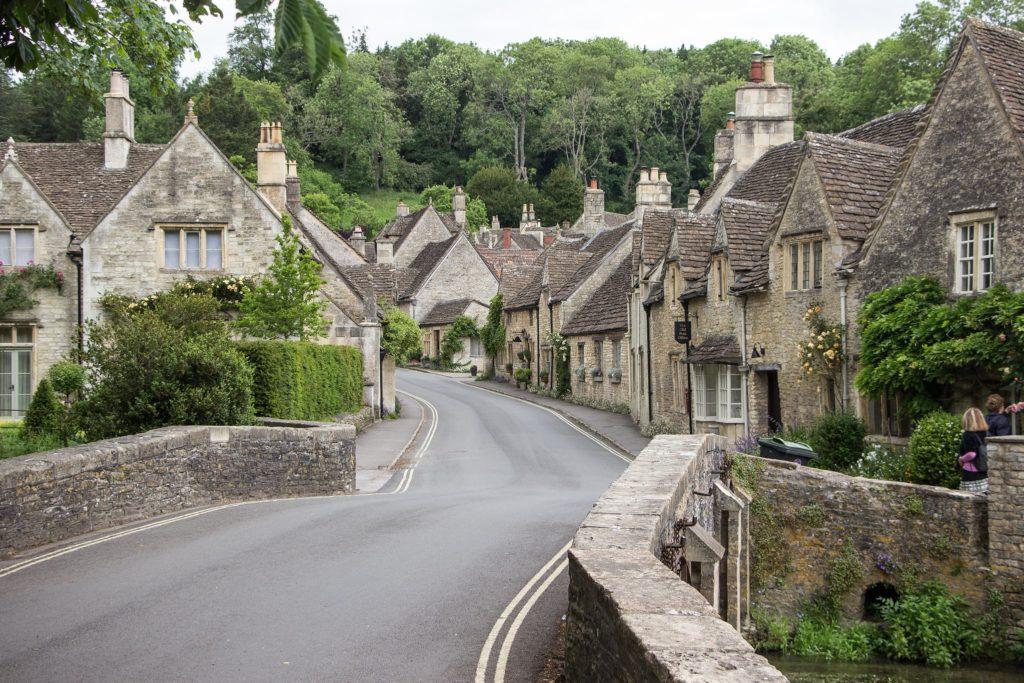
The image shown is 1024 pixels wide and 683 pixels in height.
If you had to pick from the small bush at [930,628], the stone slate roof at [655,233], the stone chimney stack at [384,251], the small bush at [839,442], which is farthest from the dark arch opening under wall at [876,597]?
the stone chimney stack at [384,251]

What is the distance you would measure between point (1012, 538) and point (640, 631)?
40.7ft

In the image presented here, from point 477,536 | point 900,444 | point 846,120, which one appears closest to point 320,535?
point 477,536

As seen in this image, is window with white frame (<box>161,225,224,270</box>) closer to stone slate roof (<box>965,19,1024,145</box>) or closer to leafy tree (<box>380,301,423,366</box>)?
leafy tree (<box>380,301,423,366</box>)

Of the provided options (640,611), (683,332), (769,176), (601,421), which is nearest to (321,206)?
(601,421)

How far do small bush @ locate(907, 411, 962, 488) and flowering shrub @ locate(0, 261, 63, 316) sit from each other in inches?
1017

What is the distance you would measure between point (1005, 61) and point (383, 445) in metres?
19.3

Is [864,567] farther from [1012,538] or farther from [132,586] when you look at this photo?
[132,586]

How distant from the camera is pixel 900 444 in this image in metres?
20.7

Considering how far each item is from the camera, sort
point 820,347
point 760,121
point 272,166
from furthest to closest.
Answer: point 272,166, point 760,121, point 820,347

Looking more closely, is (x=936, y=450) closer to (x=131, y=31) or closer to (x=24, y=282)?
(x=131, y=31)

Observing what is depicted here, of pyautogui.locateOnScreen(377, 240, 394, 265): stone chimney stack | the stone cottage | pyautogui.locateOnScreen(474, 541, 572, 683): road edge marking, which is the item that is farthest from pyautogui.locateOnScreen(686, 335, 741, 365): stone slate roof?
pyautogui.locateOnScreen(377, 240, 394, 265): stone chimney stack

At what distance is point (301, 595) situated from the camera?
10.9 metres

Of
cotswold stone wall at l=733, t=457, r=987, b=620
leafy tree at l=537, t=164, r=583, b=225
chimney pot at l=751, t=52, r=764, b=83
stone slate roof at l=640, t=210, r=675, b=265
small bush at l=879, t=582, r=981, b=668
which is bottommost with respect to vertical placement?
small bush at l=879, t=582, r=981, b=668

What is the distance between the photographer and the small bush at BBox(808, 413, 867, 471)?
21.0 meters
